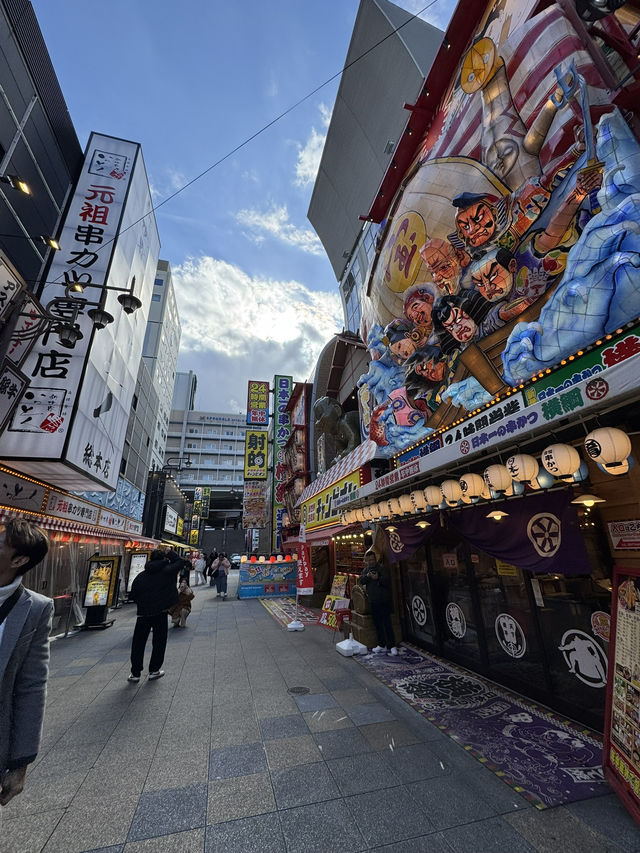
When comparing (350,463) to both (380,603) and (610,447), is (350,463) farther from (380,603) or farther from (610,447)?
(610,447)

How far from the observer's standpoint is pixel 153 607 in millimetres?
6461

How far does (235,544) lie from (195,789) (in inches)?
2332

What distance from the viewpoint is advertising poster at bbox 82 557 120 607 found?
11.6 metres

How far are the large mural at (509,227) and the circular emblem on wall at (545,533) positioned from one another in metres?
2.12

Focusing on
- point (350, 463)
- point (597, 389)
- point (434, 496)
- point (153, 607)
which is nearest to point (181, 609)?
point (153, 607)

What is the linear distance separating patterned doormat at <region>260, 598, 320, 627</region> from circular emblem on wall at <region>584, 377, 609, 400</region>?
11721mm

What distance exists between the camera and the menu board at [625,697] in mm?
3070

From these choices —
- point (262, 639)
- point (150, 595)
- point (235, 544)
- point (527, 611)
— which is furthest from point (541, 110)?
point (235, 544)

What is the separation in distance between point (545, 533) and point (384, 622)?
535 cm

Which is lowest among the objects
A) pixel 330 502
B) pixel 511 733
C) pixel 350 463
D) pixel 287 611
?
pixel 511 733

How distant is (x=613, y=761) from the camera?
3.38 metres

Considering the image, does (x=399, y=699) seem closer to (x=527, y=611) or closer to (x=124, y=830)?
(x=527, y=611)

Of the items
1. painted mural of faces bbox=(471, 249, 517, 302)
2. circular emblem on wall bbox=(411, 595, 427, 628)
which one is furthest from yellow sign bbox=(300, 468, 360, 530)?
painted mural of faces bbox=(471, 249, 517, 302)

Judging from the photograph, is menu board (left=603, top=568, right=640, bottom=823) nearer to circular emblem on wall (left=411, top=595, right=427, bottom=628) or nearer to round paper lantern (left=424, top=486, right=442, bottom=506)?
round paper lantern (left=424, top=486, right=442, bottom=506)
